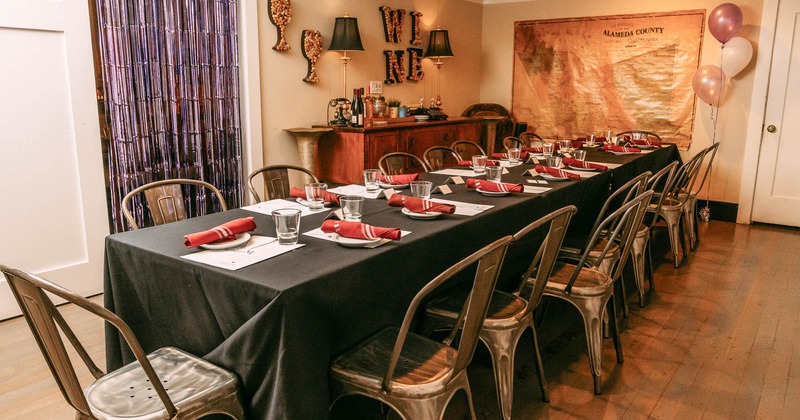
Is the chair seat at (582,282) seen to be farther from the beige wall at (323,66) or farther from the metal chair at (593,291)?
the beige wall at (323,66)

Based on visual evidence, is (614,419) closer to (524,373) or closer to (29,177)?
(524,373)

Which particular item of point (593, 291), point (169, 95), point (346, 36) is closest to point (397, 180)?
point (593, 291)

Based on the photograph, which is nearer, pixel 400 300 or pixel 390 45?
pixel 400 300

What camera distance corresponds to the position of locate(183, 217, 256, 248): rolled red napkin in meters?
1.79

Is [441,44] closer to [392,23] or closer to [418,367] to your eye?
[392,23]

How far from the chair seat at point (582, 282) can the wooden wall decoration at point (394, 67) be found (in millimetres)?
3515

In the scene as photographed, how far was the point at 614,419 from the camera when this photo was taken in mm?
2234

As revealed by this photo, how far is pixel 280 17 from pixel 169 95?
3.75ft

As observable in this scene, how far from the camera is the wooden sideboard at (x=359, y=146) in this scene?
4.66 metres

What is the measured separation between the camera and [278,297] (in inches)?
57.2

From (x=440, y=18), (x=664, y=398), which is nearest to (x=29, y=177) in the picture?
(x=664, y=398)

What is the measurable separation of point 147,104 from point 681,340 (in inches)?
130

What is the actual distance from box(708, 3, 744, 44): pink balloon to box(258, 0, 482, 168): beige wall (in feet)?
8.50

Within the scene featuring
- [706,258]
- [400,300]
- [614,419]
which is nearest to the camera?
[400,300]
